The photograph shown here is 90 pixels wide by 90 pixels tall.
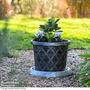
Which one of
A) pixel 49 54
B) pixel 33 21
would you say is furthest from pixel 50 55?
pixel 33 21

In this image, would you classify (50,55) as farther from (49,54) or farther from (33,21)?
(33,21)

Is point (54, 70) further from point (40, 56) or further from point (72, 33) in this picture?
point (72, 33)

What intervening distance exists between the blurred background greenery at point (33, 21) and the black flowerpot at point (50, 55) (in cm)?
29

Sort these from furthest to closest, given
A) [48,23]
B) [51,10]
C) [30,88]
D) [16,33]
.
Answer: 1. [51,10]
2. [48,23]
3. [30,88]
4. [16,33]

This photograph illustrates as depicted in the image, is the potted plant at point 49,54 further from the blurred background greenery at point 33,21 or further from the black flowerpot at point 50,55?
the blurred background greenery at point 33,21

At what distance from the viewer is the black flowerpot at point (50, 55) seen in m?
2.26

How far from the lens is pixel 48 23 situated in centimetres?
254

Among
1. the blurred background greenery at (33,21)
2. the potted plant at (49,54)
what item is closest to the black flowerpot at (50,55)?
the potted plant at (49,54)

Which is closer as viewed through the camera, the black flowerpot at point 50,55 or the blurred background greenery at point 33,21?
the blurred background greenery at point 33,21

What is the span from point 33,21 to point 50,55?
2570mm

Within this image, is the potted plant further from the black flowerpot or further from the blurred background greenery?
the blurred background greenery

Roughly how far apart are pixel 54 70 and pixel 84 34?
3883 mm

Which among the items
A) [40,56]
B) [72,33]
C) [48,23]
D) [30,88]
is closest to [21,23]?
[30,88]

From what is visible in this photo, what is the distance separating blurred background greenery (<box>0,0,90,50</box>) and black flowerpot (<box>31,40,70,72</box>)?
0.95 ft
